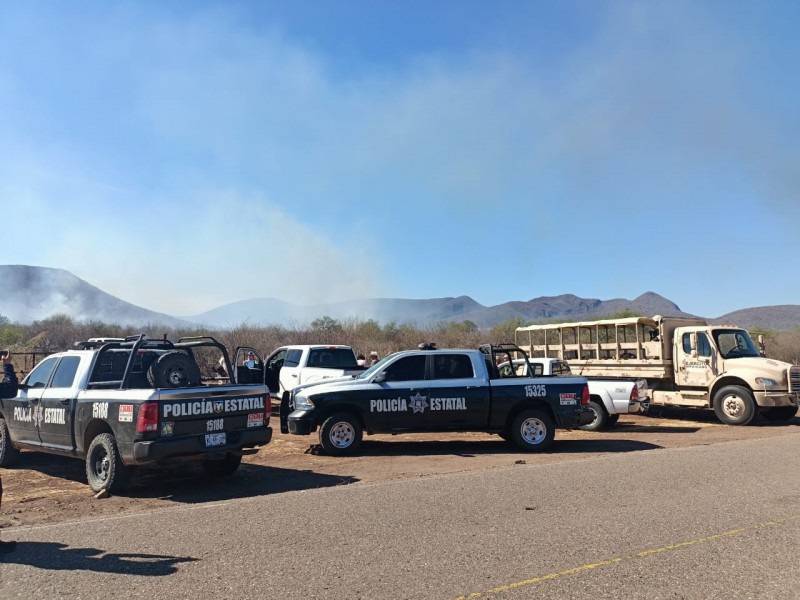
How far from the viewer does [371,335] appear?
113 ft

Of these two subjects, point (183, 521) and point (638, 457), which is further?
point (638, 457)

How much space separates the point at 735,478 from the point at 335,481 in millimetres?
5459

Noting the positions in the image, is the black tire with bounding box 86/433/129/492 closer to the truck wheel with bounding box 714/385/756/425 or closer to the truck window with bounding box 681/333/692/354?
the truck window with bounding box 681/333/692/354

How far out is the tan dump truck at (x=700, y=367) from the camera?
52.7ft

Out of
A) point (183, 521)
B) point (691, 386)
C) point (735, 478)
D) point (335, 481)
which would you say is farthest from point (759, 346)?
point (183, 521)

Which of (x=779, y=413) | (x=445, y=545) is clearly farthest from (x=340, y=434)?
(x=779, y=413)

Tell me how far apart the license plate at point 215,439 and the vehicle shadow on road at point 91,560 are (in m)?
2.54

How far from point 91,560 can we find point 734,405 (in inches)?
611

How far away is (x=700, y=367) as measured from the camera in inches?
663

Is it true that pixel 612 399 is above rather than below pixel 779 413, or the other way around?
above

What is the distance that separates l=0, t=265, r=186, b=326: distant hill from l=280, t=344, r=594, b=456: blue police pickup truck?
54978mm

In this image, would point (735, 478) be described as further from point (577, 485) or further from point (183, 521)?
point (183, 521)

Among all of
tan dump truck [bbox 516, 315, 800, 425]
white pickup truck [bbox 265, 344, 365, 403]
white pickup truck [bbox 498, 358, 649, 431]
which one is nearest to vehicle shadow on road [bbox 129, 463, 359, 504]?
white pickup truck [bbox 265, 344, 365, 403]

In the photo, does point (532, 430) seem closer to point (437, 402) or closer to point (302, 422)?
point (437, 402)
